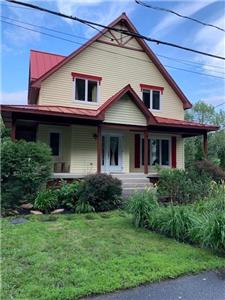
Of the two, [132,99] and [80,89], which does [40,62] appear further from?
[132,99]

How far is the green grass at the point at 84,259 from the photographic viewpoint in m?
4.32

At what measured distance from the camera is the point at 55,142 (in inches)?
671

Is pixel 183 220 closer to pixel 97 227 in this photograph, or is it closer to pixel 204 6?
pixel 97 227

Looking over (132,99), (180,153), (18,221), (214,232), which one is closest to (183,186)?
(214,232)

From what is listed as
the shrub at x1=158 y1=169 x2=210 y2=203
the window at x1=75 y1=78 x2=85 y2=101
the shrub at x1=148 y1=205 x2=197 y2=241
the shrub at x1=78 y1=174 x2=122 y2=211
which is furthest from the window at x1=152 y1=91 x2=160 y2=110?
the shrub at x1=148 y1=205 x2=197 y2=241

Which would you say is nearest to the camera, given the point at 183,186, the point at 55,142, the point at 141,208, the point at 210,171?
the point at 141,208

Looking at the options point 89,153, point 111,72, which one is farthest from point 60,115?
point 111,72

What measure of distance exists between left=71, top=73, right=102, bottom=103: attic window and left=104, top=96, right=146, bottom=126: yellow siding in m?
2.21

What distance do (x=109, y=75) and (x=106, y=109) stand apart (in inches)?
146

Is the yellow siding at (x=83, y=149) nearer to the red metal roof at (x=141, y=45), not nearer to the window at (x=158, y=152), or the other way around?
the red metal roof at (x=141, y=45)

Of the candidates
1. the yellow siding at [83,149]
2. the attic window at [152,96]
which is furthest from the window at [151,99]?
the yellow siding at [83,149]

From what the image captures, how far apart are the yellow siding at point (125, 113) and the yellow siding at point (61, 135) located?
103 inches

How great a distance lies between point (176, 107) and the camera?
20.2 metres

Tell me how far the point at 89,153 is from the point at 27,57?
843 cm
